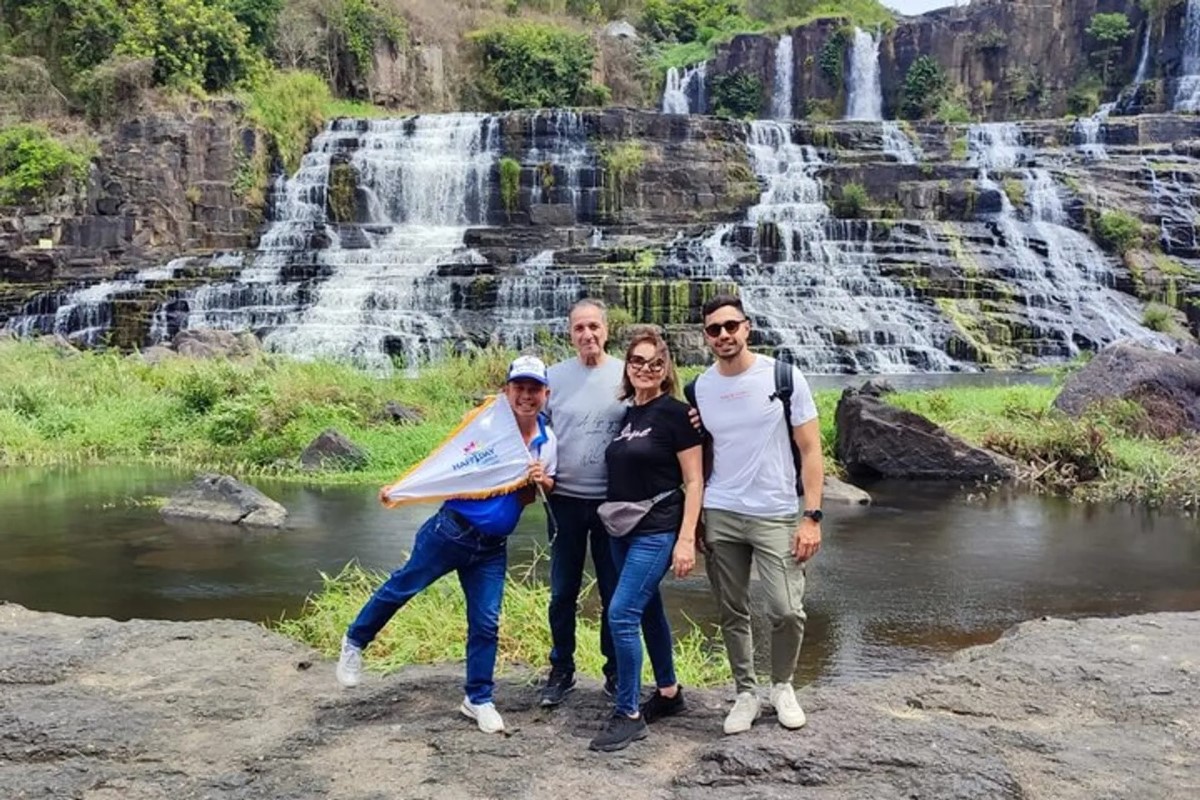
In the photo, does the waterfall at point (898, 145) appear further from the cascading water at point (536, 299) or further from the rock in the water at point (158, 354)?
the rock in the water at point (158, 354)

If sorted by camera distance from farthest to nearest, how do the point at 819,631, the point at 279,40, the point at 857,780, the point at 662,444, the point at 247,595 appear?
the point at 279,40 → the point at 247,595 → the point at 819,631 → the point at 662,444 → the point at 857,780

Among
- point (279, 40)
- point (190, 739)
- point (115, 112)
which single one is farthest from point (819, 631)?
point (279, 40)

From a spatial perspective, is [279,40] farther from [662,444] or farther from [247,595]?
[662,444]

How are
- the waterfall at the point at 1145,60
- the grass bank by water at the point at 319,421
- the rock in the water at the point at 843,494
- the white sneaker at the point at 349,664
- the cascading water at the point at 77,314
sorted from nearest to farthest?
the white sneaker at the point at 349,664
the rock in the water at the point at 843,494
the grass bank by water at the point at 319,421
the cascading water at the point at 77,314
the waterfall at the point at 1145,60

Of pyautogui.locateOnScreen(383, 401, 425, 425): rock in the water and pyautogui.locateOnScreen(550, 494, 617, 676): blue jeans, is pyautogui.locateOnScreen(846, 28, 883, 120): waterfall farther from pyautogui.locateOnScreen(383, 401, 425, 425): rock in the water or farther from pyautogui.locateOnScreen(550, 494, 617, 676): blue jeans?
pyautogui.locateOnScreen(550, 494, 617, 676): blue jeans

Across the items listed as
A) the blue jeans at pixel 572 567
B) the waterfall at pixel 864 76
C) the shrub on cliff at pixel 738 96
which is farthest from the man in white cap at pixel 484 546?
the waterfall at pixel 864 76

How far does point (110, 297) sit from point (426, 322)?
763cm

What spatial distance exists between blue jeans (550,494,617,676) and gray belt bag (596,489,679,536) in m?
0.16

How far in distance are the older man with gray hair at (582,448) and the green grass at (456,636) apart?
117cm

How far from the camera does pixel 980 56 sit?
144 ft

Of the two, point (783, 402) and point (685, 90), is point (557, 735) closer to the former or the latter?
point (783, 402)

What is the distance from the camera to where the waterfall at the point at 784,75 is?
4544 cm

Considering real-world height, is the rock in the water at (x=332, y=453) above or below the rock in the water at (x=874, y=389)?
below

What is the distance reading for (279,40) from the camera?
3844 cm
